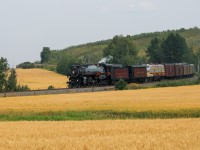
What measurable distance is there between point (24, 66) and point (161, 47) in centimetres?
4719

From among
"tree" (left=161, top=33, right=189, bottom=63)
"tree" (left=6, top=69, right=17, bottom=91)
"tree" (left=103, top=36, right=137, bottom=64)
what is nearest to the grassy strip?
"tree" (left=6, top=69, right=17, bottom=91)

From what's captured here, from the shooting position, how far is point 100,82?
65250 mm

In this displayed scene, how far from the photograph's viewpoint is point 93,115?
1204 inches

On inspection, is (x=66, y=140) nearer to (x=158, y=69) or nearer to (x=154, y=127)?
(x=154, y=127)

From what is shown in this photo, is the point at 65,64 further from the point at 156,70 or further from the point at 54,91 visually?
the point at 54,91

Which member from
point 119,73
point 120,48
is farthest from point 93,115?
point 120,48

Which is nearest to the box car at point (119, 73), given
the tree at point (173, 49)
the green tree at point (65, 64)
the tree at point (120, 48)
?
the green tree at point (65, 64)

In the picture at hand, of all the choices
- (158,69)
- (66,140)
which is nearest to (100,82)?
(158,69)

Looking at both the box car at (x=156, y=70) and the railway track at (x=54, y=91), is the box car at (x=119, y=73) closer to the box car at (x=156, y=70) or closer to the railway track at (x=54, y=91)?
the railway track at (x=54, y=91)

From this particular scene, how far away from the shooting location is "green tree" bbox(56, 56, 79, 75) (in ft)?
404

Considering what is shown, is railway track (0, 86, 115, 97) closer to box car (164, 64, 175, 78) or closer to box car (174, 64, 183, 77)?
box car (164, 64, 175, 78)

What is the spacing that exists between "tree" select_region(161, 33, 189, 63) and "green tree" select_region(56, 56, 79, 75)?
27.6 metres

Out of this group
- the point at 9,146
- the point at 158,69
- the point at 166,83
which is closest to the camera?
the point at 9,146

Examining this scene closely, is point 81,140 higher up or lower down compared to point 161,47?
lower down
